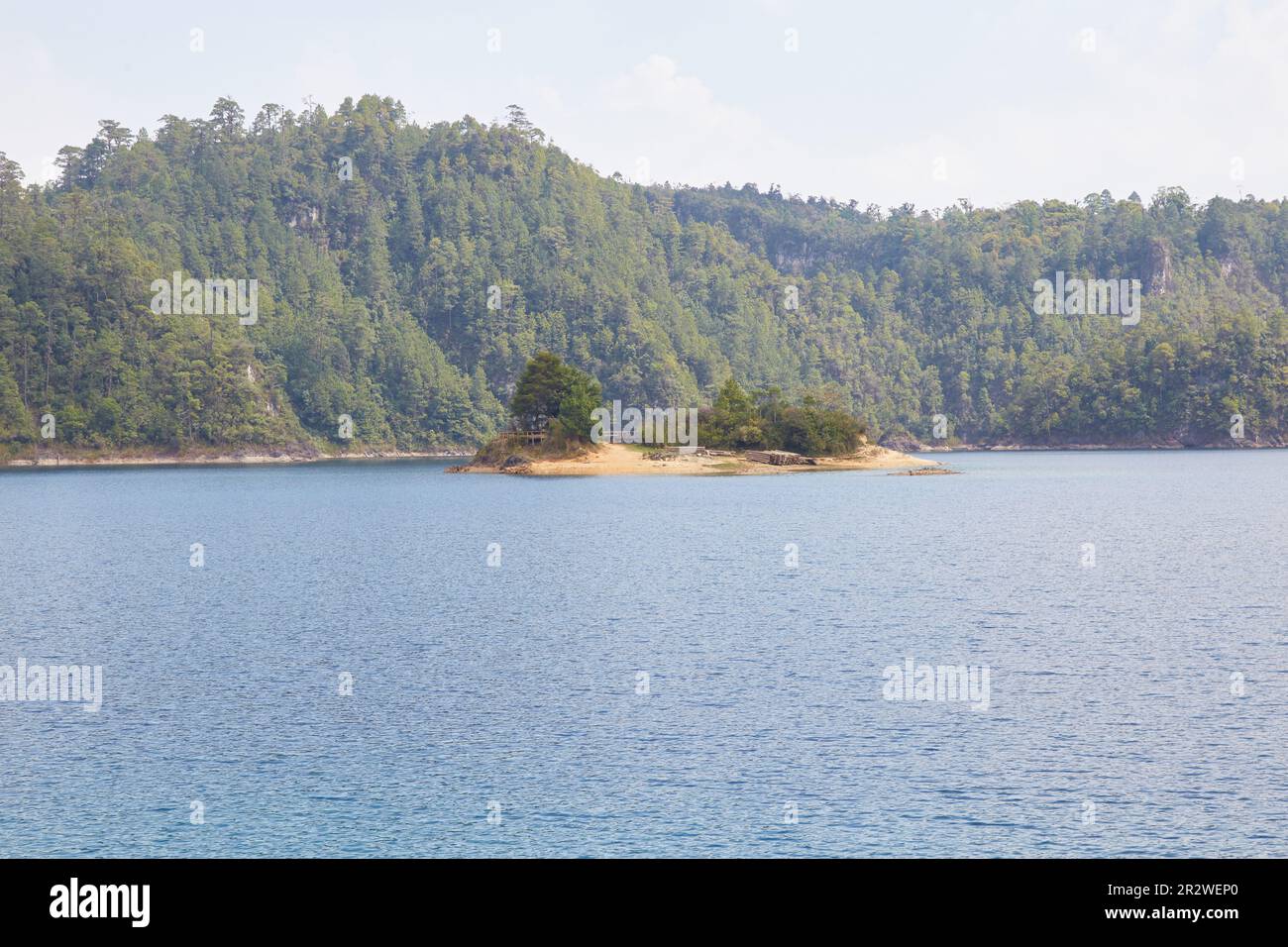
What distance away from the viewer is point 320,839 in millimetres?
25531

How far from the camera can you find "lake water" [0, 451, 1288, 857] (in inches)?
1030

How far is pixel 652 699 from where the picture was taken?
3703 cm

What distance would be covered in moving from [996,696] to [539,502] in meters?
89.8

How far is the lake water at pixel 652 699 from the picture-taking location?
85.8 ft
